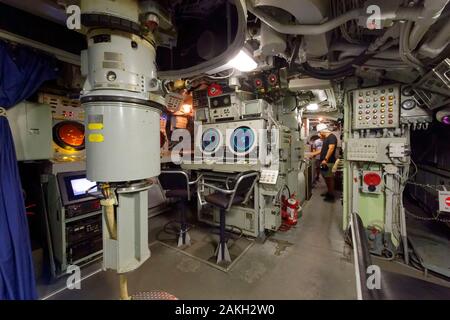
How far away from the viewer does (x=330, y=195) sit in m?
4.79

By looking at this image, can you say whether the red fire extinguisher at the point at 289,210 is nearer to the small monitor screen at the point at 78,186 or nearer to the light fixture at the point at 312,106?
the small monitor screen at the point at 78,186

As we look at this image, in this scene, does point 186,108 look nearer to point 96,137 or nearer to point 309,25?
point 309,25

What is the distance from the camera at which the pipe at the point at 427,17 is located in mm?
932

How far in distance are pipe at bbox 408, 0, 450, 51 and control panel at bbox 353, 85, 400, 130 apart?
102 centimetres

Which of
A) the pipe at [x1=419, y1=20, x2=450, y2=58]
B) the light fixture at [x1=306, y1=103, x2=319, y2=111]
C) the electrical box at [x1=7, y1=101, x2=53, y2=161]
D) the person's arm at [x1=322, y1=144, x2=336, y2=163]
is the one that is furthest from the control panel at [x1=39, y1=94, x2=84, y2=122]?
the person's arm at [x1=322, y1=144, x2=336, y2=163]

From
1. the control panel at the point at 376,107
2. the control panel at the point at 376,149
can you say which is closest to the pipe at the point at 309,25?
the control panel at the point at 376,107

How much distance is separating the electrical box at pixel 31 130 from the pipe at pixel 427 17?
2882 millimetres

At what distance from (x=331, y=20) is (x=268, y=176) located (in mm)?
1695

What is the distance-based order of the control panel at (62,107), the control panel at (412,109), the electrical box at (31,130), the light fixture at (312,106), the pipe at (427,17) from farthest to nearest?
1. the light fixture at (312,106)
2. the control panel at (412,109)
3. the control panel at (62,107)
4. the electrical box at (31,130)
5. the pipe at (427,17)

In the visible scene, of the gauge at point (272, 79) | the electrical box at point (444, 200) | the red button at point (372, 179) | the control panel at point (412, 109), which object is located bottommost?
the electrical box at point (444, 200)

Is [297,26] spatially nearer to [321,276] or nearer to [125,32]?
[125,32]

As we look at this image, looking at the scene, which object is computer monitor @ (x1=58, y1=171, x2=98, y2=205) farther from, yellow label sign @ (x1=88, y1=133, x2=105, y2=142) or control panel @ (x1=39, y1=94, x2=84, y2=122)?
yellow label sign @ (x1=88, y1=133, x2=105, y2=142)

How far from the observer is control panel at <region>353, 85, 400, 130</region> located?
2203 millimetres

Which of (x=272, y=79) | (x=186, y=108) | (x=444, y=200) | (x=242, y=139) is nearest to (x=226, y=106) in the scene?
(x=242, y=139)
